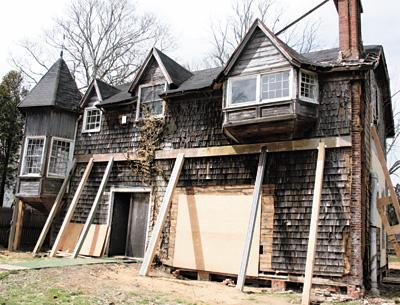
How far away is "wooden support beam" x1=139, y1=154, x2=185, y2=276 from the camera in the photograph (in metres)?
12.2

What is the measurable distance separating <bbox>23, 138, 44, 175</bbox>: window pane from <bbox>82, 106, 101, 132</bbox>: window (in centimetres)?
201

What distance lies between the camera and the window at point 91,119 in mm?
17814

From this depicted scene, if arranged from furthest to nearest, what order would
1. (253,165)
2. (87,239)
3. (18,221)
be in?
(18,221) < (87,239) < (253,165)

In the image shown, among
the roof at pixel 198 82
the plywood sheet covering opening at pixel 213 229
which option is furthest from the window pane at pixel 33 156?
the plywood sheet covering opening at pixel 213 229

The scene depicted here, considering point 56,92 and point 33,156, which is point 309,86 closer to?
point 56,92

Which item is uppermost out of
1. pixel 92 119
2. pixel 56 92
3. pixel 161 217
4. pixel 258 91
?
pixel 56 92

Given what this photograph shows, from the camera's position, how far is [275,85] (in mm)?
12406

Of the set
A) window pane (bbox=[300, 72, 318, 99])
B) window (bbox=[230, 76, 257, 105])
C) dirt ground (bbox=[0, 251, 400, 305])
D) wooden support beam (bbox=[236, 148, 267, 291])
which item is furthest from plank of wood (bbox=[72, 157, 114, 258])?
window pane (bbox=[300, 72, 318, 99])

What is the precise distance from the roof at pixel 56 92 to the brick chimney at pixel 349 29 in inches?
462

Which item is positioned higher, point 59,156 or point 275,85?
point 275,85

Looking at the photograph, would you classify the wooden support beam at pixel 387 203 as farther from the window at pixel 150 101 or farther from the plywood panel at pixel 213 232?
the window at pixel 150 101

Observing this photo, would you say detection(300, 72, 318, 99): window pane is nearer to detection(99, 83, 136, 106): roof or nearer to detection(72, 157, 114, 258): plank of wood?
detection(99, 83, 136, 106): roof

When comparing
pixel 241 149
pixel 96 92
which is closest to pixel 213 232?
pixel 241 149

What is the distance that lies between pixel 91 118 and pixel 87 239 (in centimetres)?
548
